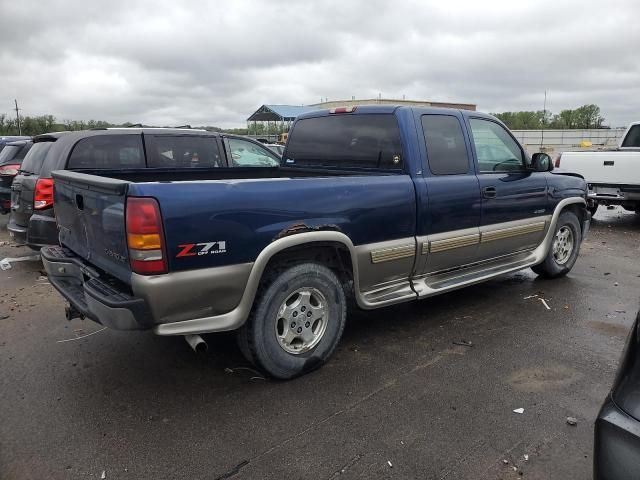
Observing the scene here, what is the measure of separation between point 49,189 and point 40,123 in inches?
2122

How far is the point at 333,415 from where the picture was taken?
10.2 ft

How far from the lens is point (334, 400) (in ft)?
10.8

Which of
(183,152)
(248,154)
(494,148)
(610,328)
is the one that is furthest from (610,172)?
(183,152)

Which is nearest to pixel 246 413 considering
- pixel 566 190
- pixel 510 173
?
pixel 510 173

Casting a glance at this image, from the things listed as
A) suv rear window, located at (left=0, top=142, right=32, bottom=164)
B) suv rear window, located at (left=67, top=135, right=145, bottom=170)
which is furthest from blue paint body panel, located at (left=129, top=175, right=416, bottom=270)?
suv rear window, located at (left=0, top=142, right=32, bottom=164)

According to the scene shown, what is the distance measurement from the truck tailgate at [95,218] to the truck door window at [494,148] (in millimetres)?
3296

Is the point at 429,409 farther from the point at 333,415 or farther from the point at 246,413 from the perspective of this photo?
the point at 246,413

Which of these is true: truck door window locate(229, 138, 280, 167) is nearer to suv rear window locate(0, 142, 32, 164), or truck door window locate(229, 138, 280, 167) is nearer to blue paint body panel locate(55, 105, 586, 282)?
blue paint body panel locate(55, 105, 586, 282)

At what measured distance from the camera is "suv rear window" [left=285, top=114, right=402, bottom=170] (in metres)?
4.28

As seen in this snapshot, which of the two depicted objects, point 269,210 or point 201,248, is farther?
point 269,210

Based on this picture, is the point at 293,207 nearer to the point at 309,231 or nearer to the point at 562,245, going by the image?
the point at 309,231

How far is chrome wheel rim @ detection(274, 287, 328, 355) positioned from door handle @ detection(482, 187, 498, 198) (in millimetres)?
2011

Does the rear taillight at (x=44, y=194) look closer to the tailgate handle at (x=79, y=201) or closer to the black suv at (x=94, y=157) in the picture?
the black suv at (x=94, y=157)

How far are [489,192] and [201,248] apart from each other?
2.94m
